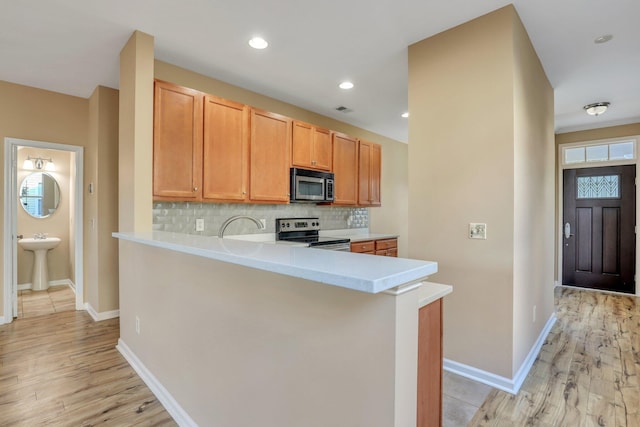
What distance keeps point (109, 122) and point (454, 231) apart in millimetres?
3748

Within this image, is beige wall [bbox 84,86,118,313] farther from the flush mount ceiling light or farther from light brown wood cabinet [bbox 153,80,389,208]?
the flush mount ceiling light

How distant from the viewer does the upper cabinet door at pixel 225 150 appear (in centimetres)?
295

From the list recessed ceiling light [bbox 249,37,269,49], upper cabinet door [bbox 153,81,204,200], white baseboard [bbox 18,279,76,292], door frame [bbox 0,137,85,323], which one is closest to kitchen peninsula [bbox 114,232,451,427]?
upper cabinet door [bbox 153,81,204,200]

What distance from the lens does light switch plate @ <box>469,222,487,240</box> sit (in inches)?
86.4

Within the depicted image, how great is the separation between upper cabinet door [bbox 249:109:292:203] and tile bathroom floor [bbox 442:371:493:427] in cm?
236

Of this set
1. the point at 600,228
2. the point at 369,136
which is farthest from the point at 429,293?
the point at 600,228

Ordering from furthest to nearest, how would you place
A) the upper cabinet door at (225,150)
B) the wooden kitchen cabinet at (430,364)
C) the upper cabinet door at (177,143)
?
the upper cabinet door at (225,150) → the upper cabinet door at (177,143) → the wooden kitchen cabinet at (430,364)

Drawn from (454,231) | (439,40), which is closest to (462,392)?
(454,231)

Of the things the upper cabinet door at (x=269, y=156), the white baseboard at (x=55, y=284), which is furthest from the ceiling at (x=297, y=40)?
the white baseboard at (x=55, y=284)

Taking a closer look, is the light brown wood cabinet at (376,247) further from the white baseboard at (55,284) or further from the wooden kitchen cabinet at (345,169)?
the white baseboard at (55,284)

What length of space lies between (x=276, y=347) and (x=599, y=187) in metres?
5.83

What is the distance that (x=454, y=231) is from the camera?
2.34 meters

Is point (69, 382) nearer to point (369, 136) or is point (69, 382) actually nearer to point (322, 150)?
point (322, 150)

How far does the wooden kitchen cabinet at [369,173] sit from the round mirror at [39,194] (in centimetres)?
474
